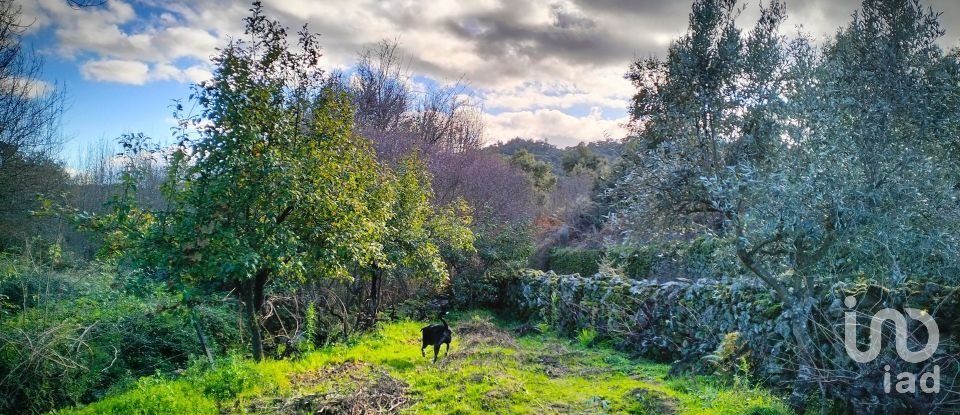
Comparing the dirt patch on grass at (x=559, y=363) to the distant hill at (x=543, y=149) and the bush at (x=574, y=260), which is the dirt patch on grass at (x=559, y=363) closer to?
the bush at (x=574, y=260)

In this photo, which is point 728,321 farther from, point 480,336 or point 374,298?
point 374,298

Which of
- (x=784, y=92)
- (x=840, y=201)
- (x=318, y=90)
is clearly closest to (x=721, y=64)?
(x=784, y=92)

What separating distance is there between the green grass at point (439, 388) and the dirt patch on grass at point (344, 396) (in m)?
0.01

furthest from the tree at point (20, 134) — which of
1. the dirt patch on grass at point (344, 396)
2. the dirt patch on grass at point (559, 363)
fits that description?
the dirt patch on grass at point (559, 363)

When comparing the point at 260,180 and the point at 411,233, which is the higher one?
the point at 260,180

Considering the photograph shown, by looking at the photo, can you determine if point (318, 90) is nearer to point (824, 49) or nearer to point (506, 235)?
point (824, 49)

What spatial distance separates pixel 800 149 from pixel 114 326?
11.0 metres

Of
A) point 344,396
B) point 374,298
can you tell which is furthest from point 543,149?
point 344,396

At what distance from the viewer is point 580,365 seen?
9430mm

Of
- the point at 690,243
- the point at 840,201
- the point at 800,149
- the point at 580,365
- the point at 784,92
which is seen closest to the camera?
the point at 840,201

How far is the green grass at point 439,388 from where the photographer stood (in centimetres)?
640

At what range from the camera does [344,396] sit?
6.59m

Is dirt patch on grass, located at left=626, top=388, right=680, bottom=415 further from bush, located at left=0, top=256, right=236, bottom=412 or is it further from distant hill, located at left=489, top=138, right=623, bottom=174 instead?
distant hill, located at left=489, top=138, right=623, bottom=174

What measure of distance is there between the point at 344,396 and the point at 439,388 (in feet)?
4.91
